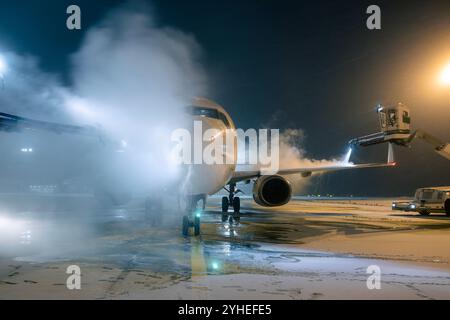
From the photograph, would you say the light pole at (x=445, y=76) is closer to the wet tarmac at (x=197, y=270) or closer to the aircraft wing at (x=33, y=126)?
the wet tarmac at (x=197, y=270)

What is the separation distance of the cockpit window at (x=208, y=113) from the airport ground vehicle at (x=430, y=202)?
1541 cm

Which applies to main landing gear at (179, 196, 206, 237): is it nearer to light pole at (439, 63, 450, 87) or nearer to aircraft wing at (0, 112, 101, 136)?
aircraft wing at (0, 112, 101, 136)

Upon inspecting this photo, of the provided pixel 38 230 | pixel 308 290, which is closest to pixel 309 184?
pixel 38 230

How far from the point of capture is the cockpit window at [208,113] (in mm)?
12289

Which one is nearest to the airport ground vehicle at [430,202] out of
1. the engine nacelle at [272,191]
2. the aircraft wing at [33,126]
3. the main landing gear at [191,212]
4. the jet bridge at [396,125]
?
the jet bridge at [396,125]

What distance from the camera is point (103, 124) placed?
12953mm

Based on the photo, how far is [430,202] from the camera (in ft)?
77.0

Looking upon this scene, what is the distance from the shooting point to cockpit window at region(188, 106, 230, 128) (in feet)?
40.3

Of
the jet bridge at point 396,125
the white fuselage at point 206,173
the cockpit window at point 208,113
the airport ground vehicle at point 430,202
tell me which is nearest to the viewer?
the white fuselage at point 206,173

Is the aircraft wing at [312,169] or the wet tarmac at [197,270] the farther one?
the aircraft wing at [312,169]

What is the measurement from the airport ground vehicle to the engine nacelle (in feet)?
32.5

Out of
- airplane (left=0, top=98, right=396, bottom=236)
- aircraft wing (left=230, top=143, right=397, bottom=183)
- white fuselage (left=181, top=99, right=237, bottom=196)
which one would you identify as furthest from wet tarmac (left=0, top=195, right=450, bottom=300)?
aircraft wing (left=230, top=143, right=397, bottom=183)
